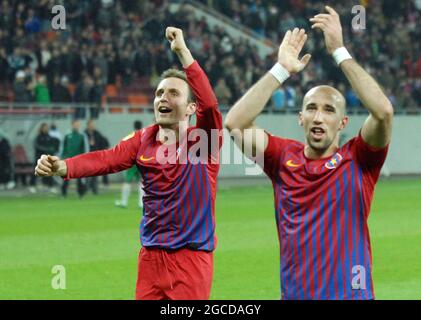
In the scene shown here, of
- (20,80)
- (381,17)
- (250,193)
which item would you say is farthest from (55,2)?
(381,17)

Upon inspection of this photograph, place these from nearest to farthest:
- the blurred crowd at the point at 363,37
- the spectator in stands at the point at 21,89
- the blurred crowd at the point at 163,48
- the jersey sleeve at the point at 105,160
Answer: the jersey sleeve at the point at 105,160 → the spectator in stands at the point at 21,89 → the blurred crowd at the point at 163,48 → the blurred crowd at the point at 363,37

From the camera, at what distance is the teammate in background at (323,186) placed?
17.8 ft

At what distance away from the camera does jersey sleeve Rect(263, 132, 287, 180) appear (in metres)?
5.68

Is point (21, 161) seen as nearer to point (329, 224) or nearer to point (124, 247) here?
point (124, 247)

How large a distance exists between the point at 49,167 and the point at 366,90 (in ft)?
7.83

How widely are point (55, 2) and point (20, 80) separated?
12.3 feet

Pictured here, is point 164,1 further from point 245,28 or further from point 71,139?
point 71,139

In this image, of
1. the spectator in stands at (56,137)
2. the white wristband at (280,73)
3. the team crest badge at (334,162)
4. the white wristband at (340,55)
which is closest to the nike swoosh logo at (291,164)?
the team crest badge at (334,162)

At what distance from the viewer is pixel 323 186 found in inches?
217

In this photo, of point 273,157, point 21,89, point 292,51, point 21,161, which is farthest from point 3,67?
point 292,51

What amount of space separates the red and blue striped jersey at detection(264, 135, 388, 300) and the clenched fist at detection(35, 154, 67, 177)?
1.76m

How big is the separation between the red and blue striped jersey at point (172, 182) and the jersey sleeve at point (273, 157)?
1.09 metres

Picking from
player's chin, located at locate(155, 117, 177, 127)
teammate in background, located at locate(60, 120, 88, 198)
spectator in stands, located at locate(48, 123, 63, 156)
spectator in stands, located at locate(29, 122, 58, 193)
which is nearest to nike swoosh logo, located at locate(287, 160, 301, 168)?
player's chin, located at locate(155, 117, 177, 127)

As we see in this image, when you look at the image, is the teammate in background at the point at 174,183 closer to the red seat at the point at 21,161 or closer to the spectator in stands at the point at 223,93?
the red seat at the point at 21,161
